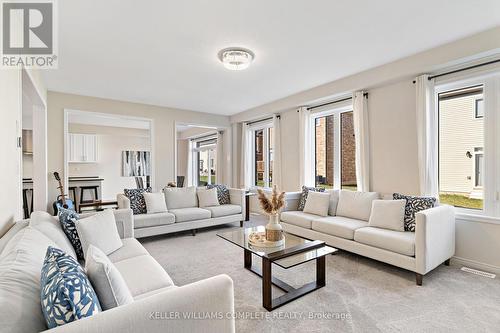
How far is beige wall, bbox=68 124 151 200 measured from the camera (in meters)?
7.57

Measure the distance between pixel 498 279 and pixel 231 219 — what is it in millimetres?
3709

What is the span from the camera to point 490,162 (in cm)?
284

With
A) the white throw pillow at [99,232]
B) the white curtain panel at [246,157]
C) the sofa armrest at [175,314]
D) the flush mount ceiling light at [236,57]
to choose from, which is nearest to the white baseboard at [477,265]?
the sofa armrest at [175,314]

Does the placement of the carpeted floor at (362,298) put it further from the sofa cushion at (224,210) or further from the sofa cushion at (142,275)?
the sofa cushion at (224,210)

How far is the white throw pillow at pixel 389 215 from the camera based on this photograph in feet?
9.71

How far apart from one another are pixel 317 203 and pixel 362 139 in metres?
1.23

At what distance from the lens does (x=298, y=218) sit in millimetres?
3855

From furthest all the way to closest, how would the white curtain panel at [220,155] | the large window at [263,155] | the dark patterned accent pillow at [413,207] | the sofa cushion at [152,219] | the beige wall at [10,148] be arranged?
1. the white curtain panel at [220,155]
2. the large window at [263,155]
3. the sofa cushion at [152,219]
4. the dark patterned accent pillow at [413,207]
5. the beige wall at [10,148]

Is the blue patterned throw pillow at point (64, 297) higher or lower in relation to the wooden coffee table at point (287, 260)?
higher

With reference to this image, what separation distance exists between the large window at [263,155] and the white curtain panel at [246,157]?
121mm

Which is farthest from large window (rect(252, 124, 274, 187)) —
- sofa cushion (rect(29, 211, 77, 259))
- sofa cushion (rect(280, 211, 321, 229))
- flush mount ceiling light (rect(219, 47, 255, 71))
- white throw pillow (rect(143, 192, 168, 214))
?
sofa cushion (rect(29, 211, 77, 259))

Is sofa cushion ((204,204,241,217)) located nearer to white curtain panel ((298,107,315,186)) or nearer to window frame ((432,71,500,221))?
white curtain panel ((298,107,315,186))

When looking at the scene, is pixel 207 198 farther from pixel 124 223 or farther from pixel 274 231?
pixel 274 231

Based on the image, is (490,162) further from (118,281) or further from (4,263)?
(4,263)
